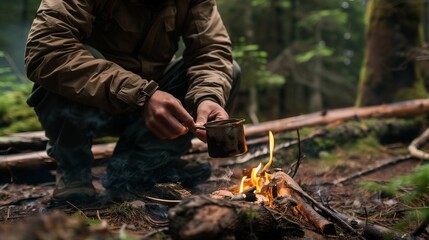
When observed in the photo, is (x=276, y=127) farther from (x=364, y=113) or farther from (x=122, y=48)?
(x=122, y=48)

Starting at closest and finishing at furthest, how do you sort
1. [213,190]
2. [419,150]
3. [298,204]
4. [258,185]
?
[298,204] → [258,185] → [213,190] → [419,150]

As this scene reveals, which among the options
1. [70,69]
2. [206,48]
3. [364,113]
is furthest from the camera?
[364,113]

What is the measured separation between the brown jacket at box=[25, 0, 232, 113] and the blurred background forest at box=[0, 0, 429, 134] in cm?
389

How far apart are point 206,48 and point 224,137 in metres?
1.17

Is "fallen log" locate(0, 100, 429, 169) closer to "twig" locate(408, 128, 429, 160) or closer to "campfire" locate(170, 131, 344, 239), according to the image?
"twig" locate(408, 128, 429, 160)

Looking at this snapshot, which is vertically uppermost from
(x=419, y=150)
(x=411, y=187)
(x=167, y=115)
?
(x=167, y=115)

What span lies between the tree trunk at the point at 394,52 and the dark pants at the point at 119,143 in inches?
172

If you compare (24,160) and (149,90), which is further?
(24,160)

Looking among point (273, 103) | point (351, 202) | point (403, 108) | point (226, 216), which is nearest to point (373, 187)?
point (351, 202)

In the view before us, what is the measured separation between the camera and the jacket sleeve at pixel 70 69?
247cm

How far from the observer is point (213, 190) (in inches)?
124

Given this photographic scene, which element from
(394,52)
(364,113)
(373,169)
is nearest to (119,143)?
(373,169)

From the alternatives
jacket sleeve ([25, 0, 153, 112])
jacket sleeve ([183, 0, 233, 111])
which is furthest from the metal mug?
jacket sleeve ([183, 0, 233, 111])

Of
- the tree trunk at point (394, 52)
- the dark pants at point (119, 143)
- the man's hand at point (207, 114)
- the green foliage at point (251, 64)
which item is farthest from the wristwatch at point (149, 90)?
the tree trunk at point (394, 52)
